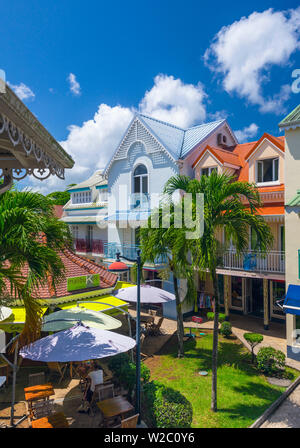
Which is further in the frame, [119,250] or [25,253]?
[119,250]

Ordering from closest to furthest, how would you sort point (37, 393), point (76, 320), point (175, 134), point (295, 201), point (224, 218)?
point (37, 393) < point (76, 320) < point (224, 218) < point (295, 201) < point (175, 134)

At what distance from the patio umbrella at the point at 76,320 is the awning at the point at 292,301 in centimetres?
759

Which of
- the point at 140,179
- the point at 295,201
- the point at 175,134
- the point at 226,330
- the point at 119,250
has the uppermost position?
the point at 175,134

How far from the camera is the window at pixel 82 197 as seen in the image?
32469 millimetres

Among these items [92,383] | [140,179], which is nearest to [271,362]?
[92,383]

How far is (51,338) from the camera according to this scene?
9945mm

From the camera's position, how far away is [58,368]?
12.6 m

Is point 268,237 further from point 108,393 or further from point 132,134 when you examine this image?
point 132,134

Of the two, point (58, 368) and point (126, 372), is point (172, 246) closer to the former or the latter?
point (126, 372)

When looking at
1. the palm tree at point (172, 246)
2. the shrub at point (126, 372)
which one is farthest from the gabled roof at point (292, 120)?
the shrub at point (126, 372)

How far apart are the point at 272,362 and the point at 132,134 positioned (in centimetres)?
1883

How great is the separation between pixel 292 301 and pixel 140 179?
14590mm

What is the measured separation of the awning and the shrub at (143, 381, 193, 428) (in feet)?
23.5

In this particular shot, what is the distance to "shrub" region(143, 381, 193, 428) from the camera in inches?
333
